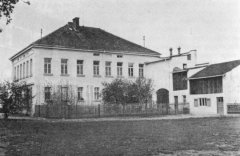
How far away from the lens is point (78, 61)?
1608 inches

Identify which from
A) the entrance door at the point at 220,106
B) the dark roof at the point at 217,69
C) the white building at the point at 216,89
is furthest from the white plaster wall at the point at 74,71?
the entrance door at the point at 220,106

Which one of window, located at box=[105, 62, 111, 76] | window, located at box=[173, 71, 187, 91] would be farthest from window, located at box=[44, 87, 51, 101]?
window, located at box=[173, 71, 187, 91]

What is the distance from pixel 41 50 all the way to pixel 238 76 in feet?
67.2

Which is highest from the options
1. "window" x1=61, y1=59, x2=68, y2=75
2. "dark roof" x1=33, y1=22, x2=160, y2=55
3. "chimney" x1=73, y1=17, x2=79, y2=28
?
"chimney" x1=73, y1=17, x2=79, y2=28

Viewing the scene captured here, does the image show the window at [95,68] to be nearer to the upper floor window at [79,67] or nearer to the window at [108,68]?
the window at [108,68]

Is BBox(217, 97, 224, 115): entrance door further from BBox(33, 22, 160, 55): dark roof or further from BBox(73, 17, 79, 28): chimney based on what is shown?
BBox(73, 17, 79, 28): chimney

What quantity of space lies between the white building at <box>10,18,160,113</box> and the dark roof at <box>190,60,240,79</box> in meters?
7.82

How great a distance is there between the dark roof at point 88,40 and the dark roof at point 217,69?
7925 millimetres

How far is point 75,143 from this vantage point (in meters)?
12.0

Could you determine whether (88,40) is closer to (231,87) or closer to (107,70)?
(107,70)

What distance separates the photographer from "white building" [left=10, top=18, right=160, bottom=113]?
38000 millimetres

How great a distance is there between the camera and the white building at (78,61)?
3800 centimetres

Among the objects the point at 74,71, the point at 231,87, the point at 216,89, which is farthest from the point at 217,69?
the point at 74,71

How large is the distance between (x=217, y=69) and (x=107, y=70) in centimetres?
1282
